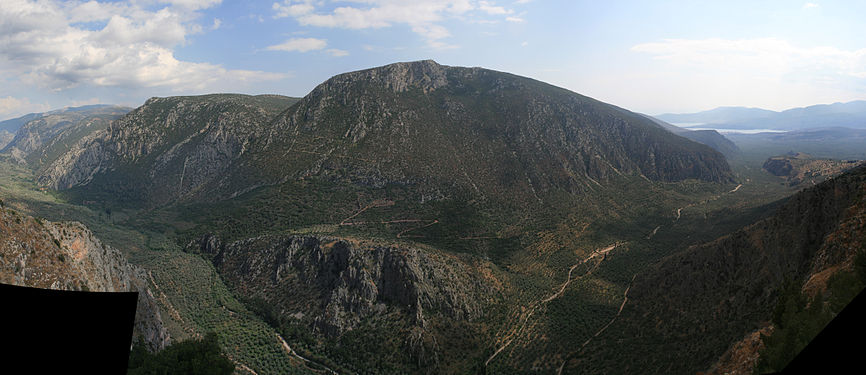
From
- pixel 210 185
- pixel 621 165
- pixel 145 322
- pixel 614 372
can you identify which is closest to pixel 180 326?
pixel 145 322

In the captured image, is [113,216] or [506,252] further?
[113,216]

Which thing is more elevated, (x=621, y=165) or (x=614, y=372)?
(x=621, y=165)

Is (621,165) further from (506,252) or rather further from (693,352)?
(693,352)

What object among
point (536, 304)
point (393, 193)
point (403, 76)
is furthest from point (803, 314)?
point (403, 76)

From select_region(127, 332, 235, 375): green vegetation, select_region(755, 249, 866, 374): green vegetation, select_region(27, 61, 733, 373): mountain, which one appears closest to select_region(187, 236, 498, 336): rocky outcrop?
select_region(27, 61, 733, 373): mountain

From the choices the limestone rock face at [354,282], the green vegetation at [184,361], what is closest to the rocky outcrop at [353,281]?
the limestone rock face at [354,282]
